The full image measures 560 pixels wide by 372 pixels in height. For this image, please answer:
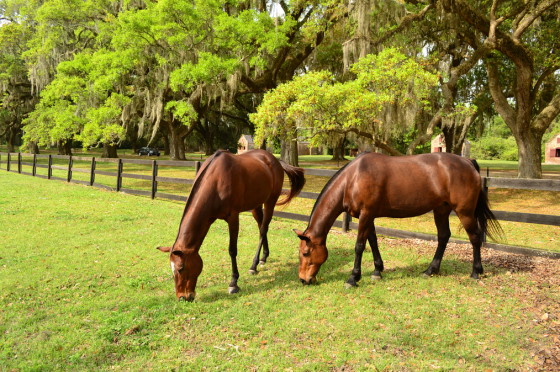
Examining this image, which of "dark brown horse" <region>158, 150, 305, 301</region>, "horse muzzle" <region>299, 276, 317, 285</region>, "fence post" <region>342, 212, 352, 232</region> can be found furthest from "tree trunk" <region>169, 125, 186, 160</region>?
"horse muzzle" <region>299, 276, 317, 285</region>

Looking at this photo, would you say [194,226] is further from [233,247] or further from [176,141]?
[176,141]

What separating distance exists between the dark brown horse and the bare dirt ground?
2940 mm

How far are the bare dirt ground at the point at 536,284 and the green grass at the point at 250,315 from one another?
0.22 feet

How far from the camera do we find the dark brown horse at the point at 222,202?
4.11 metres

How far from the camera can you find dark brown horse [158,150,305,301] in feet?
13.5

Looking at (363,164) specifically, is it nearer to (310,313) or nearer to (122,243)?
(310,313)

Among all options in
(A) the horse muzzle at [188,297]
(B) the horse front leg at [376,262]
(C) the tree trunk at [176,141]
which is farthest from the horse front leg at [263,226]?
(C) the tree trunk at [176,141]

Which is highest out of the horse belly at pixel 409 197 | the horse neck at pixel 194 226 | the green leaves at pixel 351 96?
the green leaves at pixel 351 96

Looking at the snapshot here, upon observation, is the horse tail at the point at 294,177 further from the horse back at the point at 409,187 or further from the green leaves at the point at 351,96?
the green leaves at the point at 351,96

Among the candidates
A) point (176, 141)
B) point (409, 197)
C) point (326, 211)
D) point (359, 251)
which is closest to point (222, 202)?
point (326, 211)

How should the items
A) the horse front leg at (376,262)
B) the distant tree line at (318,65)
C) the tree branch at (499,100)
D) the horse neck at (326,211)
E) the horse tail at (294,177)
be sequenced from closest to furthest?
the horse neck at (326,211) < the horse front leg at (376,262) < the horse tail at (294,177) < the distant tree line at (318,65) < the tree branch at (499,100)

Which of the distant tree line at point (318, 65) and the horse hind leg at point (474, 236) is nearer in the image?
the horse hind leg at point (474, 236)

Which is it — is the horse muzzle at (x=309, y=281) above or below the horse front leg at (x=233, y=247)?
below

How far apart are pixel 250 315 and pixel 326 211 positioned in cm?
A: 174
